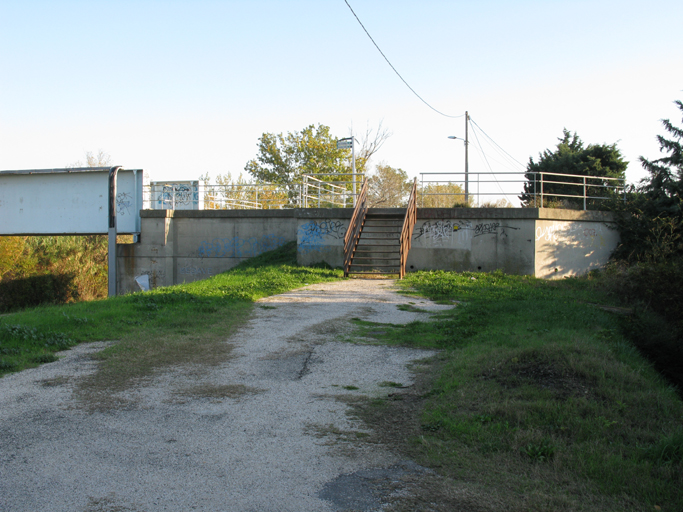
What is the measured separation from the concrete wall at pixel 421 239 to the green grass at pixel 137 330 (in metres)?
5.76

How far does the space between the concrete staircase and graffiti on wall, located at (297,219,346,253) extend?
82cm

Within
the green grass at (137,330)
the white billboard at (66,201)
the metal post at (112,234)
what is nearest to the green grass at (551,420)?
the green grass at (137,330)

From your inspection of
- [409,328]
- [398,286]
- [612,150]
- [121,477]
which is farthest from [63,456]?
[612,150]

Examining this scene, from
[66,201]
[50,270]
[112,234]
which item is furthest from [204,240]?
[50,270]

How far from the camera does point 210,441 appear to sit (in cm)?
450

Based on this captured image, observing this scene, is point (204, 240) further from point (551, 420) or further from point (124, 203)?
point (551, 420)

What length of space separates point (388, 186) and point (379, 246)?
35.5 meters

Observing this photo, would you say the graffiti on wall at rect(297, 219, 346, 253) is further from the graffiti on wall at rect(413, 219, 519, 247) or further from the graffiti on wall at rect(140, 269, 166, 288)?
the graffiti on wall at rect(140, 269, 166, 288)

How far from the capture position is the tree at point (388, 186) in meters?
50.0

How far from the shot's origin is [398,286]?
1474cm

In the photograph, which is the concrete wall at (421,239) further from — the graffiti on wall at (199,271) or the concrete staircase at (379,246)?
the concrete staircase at (379,246)

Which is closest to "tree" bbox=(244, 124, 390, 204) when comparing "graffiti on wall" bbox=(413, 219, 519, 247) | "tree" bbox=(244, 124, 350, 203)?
"tree" bbox=(244, 124, 350, 203)

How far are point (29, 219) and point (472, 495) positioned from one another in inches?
906

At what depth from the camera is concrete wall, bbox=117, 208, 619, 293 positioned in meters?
17.7
